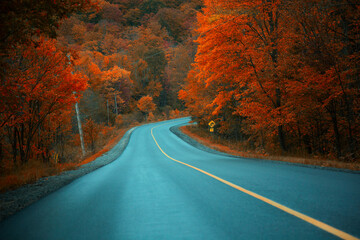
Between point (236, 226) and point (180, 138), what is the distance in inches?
1189

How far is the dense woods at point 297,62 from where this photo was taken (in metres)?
10.9

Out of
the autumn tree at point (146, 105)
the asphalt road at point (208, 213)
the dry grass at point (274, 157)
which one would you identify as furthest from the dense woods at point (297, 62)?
the autumn tree at point (146, 105)

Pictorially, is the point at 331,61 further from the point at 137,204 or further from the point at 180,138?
the point at 180,138

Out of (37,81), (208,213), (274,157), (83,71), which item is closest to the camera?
(208,213)

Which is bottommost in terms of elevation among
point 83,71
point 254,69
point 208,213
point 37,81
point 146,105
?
point 208,213

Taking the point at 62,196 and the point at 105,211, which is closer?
the point at 105,211

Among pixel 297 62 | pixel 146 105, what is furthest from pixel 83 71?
pixel 297 62

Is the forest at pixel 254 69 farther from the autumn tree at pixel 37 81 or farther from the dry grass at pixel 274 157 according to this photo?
the dry grass at pixel 274 157

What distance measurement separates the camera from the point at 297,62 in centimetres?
1188

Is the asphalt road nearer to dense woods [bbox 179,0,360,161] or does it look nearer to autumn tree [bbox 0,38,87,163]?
autumn tree [bbox 0,38,87,163]

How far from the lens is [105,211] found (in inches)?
150

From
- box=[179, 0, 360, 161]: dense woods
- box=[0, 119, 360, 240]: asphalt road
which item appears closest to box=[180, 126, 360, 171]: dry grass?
box=[179, 0, 360, 161]: dense woods

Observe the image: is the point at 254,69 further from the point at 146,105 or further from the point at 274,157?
the point at 146,105

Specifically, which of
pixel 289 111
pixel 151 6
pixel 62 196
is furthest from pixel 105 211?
pixel 151 6
